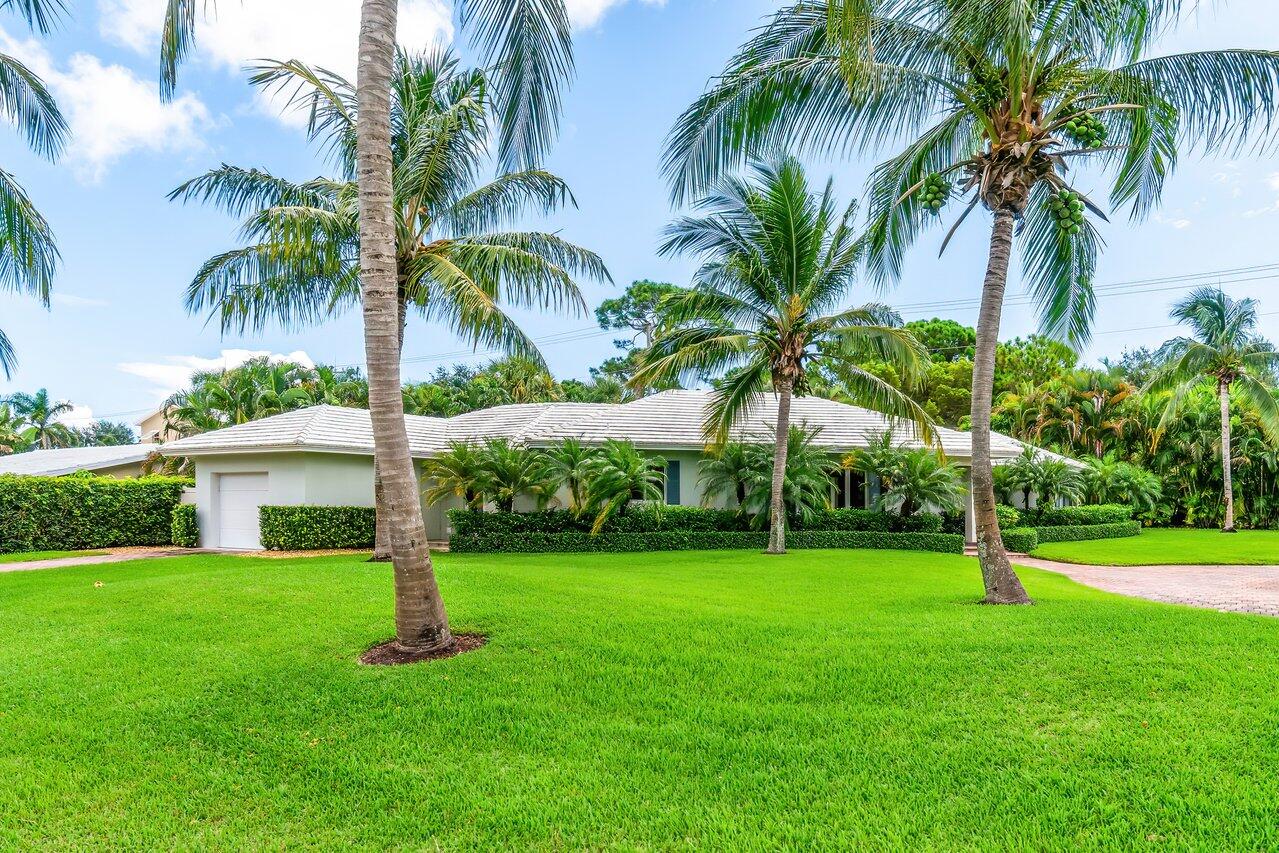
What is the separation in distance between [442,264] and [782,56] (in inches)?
254

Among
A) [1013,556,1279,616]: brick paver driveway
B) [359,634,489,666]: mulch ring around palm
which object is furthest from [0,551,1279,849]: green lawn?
[1013,556,1279,616]: brick paver driveway

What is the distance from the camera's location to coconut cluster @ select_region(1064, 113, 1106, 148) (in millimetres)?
7965

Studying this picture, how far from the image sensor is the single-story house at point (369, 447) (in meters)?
17.1

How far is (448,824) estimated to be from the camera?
340cm

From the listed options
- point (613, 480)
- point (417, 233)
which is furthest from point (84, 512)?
point (613, 480)

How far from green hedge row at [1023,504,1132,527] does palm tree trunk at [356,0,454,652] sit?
19.7 m

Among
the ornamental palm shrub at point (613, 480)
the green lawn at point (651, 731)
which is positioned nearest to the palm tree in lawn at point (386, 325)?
the green lawn at point (651, 731)

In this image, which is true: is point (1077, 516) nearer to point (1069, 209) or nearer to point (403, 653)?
point (1069, 209)

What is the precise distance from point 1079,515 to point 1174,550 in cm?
305

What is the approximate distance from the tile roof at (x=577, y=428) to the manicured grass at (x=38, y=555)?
9.57 feet

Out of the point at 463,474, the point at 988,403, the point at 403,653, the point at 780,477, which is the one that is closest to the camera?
the point at 403,653

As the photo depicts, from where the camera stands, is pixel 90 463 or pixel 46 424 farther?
pixel 46 424

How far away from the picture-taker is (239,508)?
1781 centimetres

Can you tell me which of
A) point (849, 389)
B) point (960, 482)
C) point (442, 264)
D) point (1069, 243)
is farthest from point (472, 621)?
point (960, 482)
